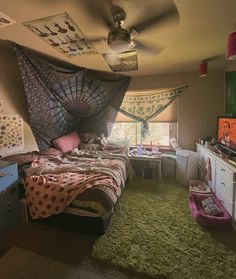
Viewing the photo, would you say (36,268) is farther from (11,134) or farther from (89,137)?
(89,137)

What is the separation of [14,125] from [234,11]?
8.84ft

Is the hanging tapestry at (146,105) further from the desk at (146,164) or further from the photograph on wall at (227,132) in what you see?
the photograph on wall at (227,132)

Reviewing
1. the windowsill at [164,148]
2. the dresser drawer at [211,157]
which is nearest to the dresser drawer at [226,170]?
the dresser drawer at [211,157]

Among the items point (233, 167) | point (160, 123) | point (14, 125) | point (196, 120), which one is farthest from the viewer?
point (160, 123)

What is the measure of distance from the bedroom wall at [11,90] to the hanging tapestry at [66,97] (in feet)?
0.55

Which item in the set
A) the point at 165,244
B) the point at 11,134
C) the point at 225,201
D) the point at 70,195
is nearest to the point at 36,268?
the point at 70,195

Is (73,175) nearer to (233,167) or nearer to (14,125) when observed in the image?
(14,125)

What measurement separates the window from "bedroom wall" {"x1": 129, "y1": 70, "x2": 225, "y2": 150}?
27 cm

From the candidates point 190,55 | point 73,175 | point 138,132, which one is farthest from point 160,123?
point 73,175

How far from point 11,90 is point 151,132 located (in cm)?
273

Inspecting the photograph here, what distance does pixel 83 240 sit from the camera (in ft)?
5.74

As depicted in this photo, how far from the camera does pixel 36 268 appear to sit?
1432mm

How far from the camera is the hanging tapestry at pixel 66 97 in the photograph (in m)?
2.27

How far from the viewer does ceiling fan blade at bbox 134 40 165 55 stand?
6.61 feet
